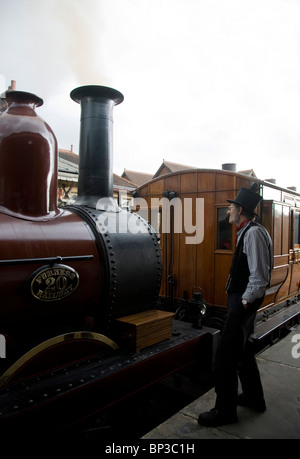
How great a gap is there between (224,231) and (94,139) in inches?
108

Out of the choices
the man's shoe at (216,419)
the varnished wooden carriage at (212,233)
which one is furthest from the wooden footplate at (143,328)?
the varnished wooden carriage at (212,233)

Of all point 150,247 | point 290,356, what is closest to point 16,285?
point 150,247

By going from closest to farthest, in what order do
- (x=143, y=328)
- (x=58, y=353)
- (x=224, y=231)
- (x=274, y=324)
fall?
(x=58, y=353) → (x=143, y=328) → (x=224, y=231) → (x=274, y=324)

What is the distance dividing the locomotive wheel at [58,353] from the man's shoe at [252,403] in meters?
1.18

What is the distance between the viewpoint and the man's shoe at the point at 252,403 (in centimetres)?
279

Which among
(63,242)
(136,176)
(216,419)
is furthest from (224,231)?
(136,176)

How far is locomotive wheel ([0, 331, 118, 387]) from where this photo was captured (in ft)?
7.42

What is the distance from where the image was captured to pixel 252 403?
282cm

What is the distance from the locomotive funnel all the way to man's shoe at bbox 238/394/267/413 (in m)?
2.24

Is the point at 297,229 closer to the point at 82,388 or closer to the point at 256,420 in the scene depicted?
the point at 256,420

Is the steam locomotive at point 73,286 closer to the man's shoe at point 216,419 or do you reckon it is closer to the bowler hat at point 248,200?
the man's shoe at point 216,419
